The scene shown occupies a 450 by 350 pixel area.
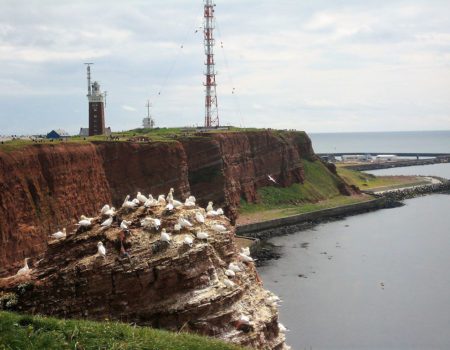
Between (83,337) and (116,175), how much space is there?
5139 centimetres

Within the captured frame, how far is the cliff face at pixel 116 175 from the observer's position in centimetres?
5106

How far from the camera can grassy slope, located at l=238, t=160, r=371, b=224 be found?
94.1m

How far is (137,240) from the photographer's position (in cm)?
2411

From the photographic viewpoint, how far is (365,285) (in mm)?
59406

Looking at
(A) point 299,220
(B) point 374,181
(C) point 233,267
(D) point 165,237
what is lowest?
(A) point 299,220

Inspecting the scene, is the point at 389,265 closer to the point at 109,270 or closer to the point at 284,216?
the point at 284,216

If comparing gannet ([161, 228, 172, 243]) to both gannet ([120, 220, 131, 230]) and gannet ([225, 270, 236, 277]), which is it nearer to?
gannet ([120, 220, 131, 230])

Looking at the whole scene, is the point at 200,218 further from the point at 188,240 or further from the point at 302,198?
the point at 302,198

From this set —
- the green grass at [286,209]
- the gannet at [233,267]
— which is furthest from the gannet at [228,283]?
the green grass at [286,209]

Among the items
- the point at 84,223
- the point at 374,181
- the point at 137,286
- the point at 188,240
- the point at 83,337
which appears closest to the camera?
the point at 83,337

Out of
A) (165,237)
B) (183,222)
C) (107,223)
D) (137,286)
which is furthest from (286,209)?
(137,286)

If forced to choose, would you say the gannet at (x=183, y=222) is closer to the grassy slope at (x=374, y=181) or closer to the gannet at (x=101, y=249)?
the gannet at (x=101, y=249)

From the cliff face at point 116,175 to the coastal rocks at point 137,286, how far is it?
2434 cm

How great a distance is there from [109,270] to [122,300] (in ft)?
4.15
